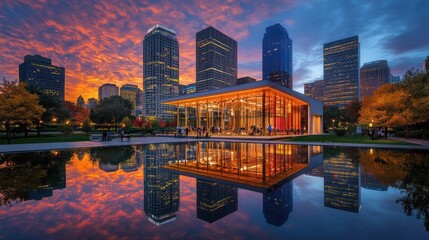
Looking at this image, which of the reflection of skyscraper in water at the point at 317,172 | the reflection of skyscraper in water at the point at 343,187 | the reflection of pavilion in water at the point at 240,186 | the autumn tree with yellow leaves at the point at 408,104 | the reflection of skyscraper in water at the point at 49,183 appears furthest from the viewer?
the autumn tree with yellow leaves at the point at 408,104

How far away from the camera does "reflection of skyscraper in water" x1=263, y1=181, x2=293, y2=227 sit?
4.03 metres

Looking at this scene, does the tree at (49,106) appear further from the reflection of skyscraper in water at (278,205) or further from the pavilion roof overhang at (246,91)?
the reflection of skyscraper in water at (278,205)

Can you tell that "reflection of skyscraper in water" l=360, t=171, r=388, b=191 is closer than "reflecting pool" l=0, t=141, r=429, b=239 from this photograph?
No

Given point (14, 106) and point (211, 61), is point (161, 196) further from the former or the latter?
point (211, 61)

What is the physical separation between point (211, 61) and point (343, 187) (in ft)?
617

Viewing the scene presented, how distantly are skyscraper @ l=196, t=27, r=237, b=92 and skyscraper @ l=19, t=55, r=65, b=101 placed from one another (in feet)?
386

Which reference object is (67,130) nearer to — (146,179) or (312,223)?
(146,179)

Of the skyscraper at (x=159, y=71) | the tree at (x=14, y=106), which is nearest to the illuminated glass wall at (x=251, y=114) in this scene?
the tree at (x=14, y=106)

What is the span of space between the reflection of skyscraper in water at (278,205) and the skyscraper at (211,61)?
574ft

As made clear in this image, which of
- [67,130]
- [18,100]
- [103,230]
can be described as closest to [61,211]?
[103,230]

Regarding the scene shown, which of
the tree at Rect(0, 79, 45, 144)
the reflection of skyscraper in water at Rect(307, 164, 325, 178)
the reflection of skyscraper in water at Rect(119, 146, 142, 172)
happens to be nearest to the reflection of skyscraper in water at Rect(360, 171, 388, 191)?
the reflection of skyscraper in water at Rect(307, 164, 325, 178)

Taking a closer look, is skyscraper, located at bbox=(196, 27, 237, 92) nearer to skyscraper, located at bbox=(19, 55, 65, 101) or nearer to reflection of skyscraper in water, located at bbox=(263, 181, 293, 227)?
skyscraper, located at bbox=(19, 55, 65, 101)

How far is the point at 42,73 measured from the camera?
163m

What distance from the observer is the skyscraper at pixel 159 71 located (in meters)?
177
